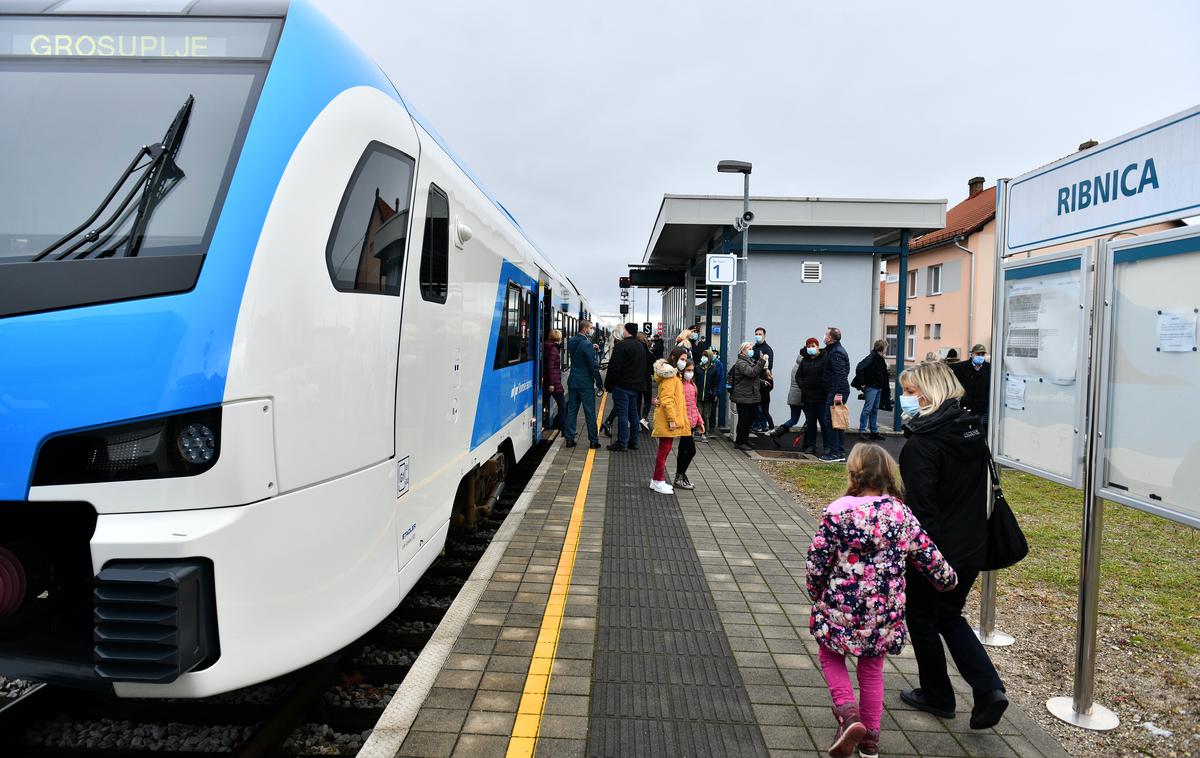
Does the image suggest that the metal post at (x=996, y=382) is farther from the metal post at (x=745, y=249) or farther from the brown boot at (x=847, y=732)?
the metal post at (x=745, y=249)

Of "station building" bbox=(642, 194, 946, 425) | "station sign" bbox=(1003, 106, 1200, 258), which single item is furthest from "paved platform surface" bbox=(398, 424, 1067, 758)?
"station building" bbox=(642, 194, 946, 425)

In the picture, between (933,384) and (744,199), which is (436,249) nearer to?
(933,384)

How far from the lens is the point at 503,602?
15.4 ft

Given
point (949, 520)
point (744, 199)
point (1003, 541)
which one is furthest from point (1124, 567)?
point (744, 199)

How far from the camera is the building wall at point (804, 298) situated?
13898 millimetres

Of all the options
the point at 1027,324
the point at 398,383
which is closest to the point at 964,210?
the point at 1027,324

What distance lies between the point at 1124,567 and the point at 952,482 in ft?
13.5

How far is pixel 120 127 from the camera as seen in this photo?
2.74 m

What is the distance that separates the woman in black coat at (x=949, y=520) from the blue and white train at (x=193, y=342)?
248cm

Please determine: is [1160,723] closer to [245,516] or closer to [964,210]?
[245,516]

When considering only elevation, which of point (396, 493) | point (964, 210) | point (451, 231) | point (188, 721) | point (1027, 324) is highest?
point (964, 210)

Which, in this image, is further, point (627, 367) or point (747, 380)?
point (747, 380)

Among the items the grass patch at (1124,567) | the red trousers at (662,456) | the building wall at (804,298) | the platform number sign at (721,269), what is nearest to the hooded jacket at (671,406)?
the red trousers at (662,456)

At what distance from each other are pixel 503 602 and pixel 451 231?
240cm
